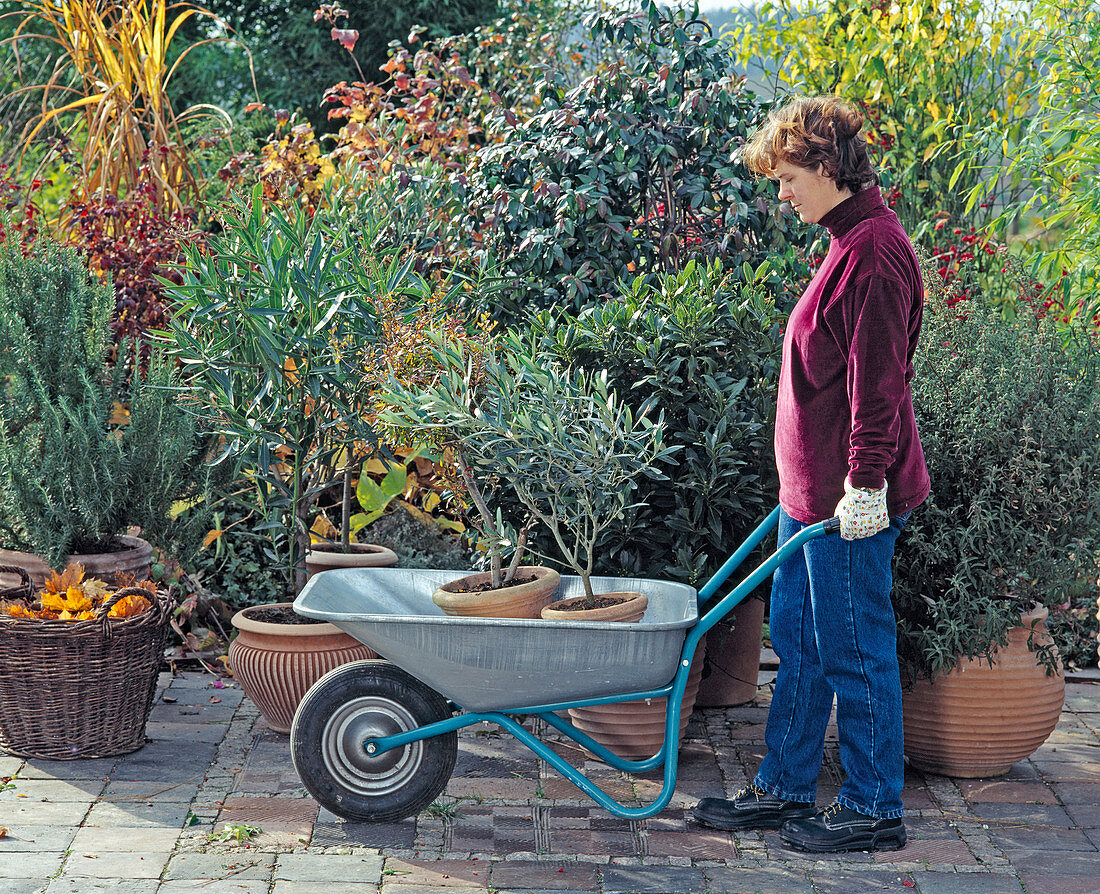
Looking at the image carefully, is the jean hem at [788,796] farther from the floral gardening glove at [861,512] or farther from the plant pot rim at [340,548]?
the plant pot rim at [340,548]

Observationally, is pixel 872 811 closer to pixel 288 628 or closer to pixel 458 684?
pixel 458 684

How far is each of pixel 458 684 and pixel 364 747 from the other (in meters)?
0.31

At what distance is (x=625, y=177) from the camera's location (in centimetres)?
381

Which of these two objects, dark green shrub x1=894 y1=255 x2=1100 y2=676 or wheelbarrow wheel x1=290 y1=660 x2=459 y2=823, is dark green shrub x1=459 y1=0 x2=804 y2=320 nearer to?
dark green shrub x1=894 y1=255 x2=1100 y2=676

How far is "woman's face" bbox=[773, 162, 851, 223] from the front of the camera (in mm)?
2736

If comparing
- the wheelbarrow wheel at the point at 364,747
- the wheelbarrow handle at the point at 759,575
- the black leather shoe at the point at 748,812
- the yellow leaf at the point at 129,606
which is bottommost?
the black leather shoe at the point at 748,812

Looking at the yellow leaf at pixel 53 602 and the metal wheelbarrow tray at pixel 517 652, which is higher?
the metal wheelbarrow tray at pixel 517 652

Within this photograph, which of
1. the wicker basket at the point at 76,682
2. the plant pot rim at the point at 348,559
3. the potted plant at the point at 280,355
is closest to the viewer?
the wicker basket at the point at 76,682

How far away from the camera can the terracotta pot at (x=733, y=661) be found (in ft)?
12.6

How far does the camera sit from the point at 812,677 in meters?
3.00

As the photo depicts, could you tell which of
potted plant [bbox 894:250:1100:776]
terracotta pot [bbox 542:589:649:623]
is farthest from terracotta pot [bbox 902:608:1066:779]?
terracotta pot [bbox 542:589:649:623]

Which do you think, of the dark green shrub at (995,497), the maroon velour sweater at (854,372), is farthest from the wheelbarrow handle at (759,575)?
the dark green shrub at (995,497)

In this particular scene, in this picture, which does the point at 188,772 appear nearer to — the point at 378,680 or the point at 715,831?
the point at 378,680

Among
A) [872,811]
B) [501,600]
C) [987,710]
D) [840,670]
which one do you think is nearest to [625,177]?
[501,600]
